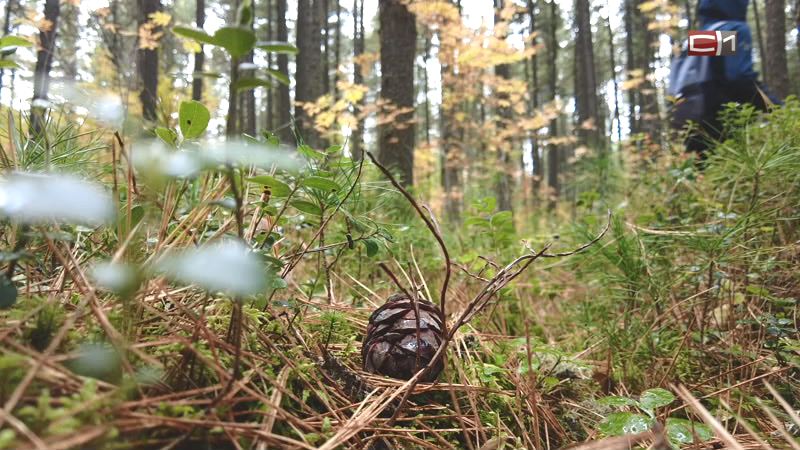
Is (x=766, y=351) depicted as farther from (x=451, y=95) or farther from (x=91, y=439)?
(x=451, y=95)

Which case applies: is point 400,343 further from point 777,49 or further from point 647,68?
point 647,68

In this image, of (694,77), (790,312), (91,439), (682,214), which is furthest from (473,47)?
(91,439)

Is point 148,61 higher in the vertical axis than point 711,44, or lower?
higher

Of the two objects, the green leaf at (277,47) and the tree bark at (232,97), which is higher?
the green leaf at (277,47)

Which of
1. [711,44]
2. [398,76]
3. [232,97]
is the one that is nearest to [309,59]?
[398,76]

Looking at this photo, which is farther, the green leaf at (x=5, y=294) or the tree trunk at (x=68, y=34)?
the tree trunk at (x=68, y=34)

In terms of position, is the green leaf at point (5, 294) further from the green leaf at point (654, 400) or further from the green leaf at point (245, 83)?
the green leaf at point (654, 400)

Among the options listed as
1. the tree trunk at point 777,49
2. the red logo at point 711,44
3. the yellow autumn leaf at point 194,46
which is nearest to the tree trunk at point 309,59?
the yellow autumn leaf at point 194,46
